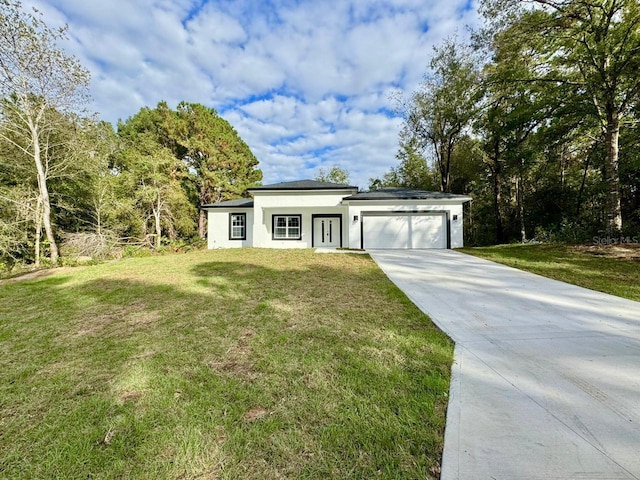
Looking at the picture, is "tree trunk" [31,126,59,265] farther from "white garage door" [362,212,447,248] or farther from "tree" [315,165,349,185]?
"tree" [315,165,349,185]

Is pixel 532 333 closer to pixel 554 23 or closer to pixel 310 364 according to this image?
pixel 310 364

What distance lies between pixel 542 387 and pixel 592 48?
41.4ft

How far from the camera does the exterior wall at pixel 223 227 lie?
15398 mm

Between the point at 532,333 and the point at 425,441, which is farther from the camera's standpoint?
the point at 532,333

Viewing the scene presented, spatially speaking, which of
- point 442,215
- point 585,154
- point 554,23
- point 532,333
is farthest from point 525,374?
point 585,154

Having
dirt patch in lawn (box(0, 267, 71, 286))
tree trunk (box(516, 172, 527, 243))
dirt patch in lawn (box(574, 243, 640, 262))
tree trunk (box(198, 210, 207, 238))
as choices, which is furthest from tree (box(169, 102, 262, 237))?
dirt patch in lawn (box(574, 243, 640, 262))

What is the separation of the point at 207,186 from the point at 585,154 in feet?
80.8

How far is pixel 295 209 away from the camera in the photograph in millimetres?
14617

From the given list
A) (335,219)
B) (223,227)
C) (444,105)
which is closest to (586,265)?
(335,219)

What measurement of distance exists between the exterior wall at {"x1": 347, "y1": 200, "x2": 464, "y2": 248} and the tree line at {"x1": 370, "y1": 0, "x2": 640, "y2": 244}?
4.15 metres

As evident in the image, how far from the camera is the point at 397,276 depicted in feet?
22.2

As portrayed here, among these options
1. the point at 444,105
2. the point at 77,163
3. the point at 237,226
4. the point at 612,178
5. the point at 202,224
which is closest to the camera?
the point at 612,178

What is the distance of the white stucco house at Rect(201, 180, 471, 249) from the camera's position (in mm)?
12945

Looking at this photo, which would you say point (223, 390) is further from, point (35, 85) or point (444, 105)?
point (444, 105)
